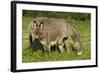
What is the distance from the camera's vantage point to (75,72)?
70.2 inches

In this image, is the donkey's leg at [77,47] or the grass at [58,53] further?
the donkey's leg at [77,47]

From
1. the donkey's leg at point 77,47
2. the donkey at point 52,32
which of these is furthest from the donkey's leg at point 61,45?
the donkey's leg at point 77,47

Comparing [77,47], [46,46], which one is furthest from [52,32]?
[77,47]

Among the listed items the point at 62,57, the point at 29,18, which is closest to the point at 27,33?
the point at 29,18

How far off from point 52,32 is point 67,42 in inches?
5.9

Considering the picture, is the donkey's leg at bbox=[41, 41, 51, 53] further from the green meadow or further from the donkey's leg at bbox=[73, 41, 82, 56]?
the donkey's leg at bbox=[73, 41, 82, 56]

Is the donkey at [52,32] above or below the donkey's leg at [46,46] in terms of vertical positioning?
above

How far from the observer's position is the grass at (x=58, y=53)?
1623mm

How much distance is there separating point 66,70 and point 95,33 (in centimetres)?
39

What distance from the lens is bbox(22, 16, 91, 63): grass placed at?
1.62 m

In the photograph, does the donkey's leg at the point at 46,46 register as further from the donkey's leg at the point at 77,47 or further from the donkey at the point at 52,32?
the donkey's leg at the point at 77,47

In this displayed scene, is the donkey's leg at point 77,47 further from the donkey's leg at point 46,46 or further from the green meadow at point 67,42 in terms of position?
the donkey's leg at point 46,46

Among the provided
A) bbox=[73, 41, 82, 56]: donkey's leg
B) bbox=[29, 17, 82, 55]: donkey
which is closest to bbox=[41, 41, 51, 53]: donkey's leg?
bbox=[29, 17, 82, 55]: donkey

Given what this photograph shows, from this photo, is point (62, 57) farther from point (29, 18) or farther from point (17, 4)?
point (17, 4)
